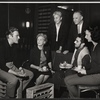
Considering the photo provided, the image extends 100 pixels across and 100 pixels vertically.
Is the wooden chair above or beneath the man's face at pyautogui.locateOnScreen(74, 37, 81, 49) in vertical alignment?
beneath

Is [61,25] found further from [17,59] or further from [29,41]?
[17,59]

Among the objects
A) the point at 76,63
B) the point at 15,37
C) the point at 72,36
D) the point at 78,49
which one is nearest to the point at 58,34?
the point at 72,36

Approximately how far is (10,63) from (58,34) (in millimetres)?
828

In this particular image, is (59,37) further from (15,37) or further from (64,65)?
(15,37)

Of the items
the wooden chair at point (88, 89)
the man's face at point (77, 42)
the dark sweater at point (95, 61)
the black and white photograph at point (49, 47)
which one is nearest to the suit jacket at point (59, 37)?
the black and white photograph at point (49, 47)

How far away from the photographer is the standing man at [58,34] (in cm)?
290

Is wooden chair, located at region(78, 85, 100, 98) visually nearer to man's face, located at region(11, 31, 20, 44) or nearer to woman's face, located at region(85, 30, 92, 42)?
woman's face, located at region(85, 30, 92, 42)

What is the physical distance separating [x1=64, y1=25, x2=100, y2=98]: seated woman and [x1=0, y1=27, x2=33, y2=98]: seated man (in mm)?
648

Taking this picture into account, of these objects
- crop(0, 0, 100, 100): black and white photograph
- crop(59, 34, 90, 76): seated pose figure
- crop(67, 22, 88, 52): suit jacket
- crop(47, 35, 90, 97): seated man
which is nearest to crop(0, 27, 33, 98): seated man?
crop(0, 0, 100, 100): black and white photograph

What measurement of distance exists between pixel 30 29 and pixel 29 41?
18cm

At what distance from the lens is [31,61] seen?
2908 millimetres

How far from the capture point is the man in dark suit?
9.43ft

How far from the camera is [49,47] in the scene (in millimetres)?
2906

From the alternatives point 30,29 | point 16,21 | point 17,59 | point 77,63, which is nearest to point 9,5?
point 16,21
